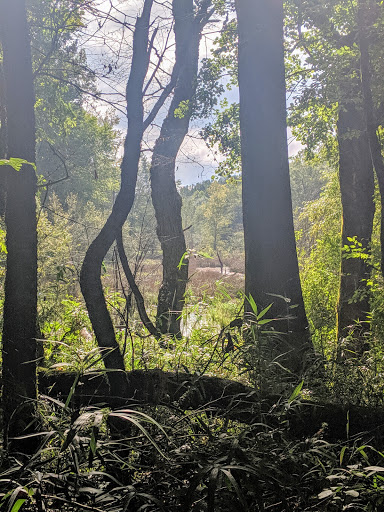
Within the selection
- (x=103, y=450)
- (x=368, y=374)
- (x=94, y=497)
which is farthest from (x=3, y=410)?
(x=368, y=374)

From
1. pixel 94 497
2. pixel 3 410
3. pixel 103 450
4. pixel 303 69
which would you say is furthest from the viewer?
pixel 303 69

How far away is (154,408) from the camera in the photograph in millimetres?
2223

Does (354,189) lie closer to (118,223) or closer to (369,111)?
(369,111)

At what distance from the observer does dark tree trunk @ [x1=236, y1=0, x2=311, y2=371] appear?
457 cm

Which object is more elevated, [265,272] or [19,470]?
[265,272]

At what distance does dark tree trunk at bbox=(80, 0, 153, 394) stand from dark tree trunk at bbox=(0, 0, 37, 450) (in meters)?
0.60

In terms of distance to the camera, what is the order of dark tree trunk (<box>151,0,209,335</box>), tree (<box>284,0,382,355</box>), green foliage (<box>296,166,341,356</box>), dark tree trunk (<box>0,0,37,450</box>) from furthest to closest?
green foliage (<box>296,166,341,356</box>) → dark tree trunk (<box>151,0,209,335</box>) → tree (<box>284,0,382,355</box>) → dark tree trunk (<box>0,0,37,450</box>)

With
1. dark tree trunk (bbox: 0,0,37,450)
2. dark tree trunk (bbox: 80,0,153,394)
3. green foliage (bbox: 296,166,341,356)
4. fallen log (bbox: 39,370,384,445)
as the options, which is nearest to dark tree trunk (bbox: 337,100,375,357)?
green foliage (bbox: 296,166,341,356)

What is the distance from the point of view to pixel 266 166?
4836mm

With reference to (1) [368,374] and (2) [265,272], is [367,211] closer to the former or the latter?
(2) [265,272]

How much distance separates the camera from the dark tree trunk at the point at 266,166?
457 centimetres

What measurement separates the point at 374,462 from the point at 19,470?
1741 millimetres

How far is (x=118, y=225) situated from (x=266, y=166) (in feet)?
5.52

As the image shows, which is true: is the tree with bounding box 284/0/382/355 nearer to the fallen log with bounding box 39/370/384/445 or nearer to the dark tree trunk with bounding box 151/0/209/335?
the dark tree trunk with bounding box 151/0/209/335
